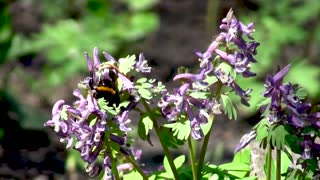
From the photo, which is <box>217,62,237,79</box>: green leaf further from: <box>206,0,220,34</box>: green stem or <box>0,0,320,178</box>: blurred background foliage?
<box>206,0,220,34</box>: green stem

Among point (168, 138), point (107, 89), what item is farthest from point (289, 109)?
point (107, 89)

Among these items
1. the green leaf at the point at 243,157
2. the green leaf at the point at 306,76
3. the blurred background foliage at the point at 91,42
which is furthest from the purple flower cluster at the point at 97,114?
the green leaf at the point at 306,76

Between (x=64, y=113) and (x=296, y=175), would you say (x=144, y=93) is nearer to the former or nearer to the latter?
(x=64, y=113)

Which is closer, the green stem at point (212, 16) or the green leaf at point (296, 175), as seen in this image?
the green leaf at point (296, 175)

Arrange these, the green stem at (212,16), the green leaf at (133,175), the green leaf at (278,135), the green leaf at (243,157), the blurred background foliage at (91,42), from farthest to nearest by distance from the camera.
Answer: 1. the green stem at (212,16)
2. the blurred background foliage at (91,42)
3. the green leaf at (243,157)
4. the green leaf at (133,175)
5. the green leaf at (278,135)

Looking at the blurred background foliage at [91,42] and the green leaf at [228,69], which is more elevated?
the blurred background foliage at [91,42]

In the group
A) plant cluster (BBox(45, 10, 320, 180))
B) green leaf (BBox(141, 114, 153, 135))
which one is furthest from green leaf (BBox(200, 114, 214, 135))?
green leaf (BBox(141, 114, 153, 135))

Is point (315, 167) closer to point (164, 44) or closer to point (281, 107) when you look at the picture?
point (281, 107)

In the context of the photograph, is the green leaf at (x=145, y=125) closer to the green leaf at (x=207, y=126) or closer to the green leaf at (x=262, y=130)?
the green leaf at (x=207, y=126)
